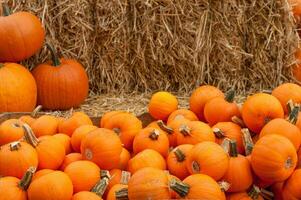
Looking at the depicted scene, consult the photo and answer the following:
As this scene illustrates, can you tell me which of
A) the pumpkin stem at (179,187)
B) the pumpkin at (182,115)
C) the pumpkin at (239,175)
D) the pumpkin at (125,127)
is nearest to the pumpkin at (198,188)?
the pumpkin stem at (179,187)

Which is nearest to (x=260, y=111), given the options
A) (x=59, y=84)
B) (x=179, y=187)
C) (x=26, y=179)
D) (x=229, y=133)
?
(x=229, y=133)

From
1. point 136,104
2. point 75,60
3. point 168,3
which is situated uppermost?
point 168,3

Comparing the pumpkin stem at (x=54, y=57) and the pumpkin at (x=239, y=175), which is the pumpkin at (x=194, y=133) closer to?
the pumpkin at (x=239, y=175)

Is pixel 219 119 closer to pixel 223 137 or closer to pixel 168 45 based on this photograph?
pixel 223 137

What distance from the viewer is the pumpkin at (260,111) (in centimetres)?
239

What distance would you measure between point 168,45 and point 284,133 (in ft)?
6.71

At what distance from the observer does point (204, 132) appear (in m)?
2.39

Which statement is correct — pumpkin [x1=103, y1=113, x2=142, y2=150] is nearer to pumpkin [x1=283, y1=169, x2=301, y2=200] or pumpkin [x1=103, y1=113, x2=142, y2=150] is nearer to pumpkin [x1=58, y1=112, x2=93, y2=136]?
pumpkin [x1=58, y1=112, x2=93, y2=136]

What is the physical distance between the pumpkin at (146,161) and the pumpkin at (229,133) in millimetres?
274

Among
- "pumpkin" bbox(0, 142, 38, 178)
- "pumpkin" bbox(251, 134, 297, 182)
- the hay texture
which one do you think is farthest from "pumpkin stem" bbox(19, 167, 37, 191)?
the hay texture

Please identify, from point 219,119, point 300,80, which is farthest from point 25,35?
point 300,80

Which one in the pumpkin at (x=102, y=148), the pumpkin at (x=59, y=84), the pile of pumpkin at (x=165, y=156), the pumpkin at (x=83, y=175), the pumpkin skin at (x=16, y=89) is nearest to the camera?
the pile of pumpkin at (x=165, y=156)

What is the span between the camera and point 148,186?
1918 millimetres

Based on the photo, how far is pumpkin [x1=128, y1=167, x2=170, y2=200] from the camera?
6.27ft
